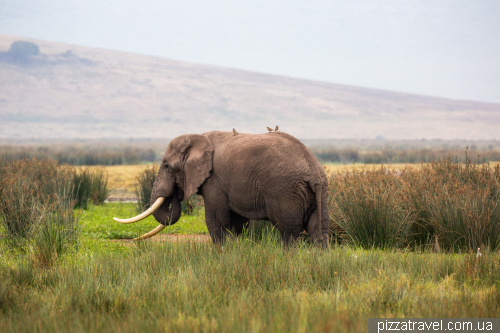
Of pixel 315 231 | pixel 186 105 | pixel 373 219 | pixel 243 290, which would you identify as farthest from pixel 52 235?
pixel 186 105

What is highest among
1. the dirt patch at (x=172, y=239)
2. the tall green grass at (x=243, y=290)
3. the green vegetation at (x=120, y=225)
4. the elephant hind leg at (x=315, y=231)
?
the elephant hind leg at (x=315, y=231)

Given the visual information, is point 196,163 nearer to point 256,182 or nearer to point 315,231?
point 256,182

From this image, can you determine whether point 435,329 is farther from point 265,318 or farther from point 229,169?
point 229,169

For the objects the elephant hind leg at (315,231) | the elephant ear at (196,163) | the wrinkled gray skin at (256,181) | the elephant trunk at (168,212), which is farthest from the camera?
the elephant trunk at (168,212)

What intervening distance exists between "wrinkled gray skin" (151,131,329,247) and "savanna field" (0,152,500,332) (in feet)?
0.97

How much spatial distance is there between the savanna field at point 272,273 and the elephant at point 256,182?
0.29 m

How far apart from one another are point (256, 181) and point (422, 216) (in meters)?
3.03

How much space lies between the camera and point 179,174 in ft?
28.2

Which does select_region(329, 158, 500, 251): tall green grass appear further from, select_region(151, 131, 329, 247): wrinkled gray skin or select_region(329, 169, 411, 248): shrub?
select_region(151, 131, 329, 247): wrinkled gray skin

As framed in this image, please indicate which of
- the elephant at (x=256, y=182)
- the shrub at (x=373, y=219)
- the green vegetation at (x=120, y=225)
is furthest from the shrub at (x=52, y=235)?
the shrub at (x=373, y=219)

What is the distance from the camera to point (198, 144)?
27.2 feet

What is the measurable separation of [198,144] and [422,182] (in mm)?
3839

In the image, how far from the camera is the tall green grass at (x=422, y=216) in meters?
7.98

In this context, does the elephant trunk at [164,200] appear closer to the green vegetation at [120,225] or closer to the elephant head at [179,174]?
the elephant head at [179,174]
